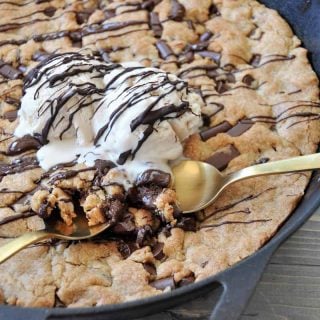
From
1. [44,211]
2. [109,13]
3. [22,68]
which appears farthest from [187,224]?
[109,13]

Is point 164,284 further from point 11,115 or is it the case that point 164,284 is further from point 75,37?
point 75,37

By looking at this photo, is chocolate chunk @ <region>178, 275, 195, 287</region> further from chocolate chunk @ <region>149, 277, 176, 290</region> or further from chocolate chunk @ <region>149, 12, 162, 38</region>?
chocolate chunk @ <region>149, 12, 162, 38</region>

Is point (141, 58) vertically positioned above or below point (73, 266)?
above

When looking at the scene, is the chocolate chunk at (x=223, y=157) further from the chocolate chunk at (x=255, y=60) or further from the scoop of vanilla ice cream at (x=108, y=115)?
the chocolate chunk at (x=255, y=60)

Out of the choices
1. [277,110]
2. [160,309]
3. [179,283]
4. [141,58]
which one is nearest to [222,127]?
[277,110]

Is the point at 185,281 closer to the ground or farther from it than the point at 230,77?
closer to the ground

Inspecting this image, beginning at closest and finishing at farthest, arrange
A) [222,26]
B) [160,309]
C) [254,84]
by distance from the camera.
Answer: [160,309]
[254,84]
[222,26]

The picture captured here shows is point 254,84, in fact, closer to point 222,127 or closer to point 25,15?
point 222,127

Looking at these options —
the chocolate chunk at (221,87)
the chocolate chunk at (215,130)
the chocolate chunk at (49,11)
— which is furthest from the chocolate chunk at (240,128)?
the chocolate chunk at (49,11)
